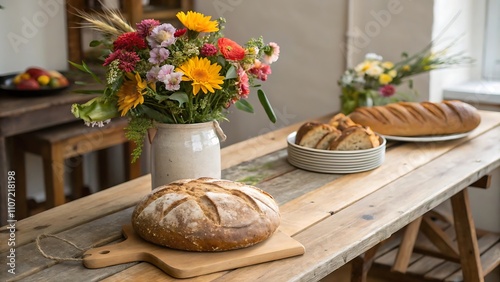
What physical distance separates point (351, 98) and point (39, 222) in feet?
5.01

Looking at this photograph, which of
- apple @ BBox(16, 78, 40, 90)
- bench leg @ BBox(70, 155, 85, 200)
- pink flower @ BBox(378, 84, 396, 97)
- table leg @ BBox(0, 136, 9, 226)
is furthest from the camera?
bench leg @ BBox(70, 155, 85, 200)

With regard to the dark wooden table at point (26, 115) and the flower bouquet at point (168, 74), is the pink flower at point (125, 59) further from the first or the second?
the dark wooden table at point (26, 115)

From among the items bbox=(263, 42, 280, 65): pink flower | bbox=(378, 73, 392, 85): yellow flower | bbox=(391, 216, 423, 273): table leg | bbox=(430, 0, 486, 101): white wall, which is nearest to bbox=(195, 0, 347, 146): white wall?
bbox=(430, 0, 486, 101): white wall

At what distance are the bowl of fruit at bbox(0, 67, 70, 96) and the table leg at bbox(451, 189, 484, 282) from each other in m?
1.87

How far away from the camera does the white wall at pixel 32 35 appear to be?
378 centimetres

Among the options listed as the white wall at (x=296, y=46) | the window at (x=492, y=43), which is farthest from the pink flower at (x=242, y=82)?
the window at (x=492, y=43)

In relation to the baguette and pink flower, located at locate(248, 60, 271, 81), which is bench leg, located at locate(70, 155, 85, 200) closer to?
the baguette

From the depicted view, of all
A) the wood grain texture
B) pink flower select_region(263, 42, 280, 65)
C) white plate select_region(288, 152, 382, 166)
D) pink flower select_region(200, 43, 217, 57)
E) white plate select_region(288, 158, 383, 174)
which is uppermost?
pink flower select_region(200, 43, 217, 57)

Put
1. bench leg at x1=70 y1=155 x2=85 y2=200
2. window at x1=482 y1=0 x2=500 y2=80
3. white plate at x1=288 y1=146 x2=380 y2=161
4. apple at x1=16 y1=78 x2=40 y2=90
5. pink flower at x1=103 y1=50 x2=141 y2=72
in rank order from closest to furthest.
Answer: pink flower at x1=103 y1=50 x2=141 y2=72, white plate at x1=288 y1=146 x2=380 y2=161, apple at x1=16 y1=78 x2=40 y2=90, window at x1=482 y1=0 x2=500 y2=80, bench leg at x1=70 y1=155 x2=85 y2=200

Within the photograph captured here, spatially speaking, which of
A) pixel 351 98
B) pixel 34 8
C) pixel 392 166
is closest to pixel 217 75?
pixel 392 166

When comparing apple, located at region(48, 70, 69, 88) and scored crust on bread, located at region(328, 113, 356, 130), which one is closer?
scored crust on bread, located at region(328, 113, 356, 130)

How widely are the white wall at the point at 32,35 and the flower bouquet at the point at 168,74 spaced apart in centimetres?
200

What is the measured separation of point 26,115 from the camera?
3299 millimetres

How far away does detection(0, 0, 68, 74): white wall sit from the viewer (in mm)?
3779
